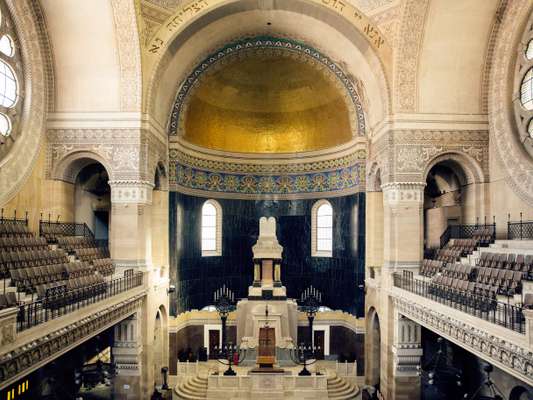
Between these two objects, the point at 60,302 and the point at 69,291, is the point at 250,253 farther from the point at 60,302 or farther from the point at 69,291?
the point at 60,302

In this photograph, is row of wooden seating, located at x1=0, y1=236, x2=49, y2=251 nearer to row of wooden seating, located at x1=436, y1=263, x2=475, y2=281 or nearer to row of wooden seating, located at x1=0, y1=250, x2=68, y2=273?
row of wooden seating, located at x1=0, y1=250, x2=68, y2=273

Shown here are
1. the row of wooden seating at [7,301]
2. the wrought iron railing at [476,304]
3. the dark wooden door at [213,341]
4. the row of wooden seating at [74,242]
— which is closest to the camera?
the row of wooden seating at [7,301]

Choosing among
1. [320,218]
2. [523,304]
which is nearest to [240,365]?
[320,218]

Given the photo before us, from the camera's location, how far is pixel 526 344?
7652 mm

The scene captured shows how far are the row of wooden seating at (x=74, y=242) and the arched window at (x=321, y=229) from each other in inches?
447

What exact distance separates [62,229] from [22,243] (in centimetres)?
351

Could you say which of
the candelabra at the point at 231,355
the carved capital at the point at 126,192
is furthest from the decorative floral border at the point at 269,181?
the candelabra at the point at 231,355

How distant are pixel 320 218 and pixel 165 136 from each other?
919 centimetres

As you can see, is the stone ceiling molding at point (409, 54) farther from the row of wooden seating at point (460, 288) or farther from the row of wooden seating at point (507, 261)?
the row of wooden seating at point (460, 288)

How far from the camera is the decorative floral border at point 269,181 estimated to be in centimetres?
2133

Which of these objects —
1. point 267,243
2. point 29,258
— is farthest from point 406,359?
point 29,258

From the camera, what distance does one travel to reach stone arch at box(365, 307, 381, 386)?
1956 centimetres

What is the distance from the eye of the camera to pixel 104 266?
15.6 m

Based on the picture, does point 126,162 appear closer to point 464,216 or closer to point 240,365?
point 240,365
